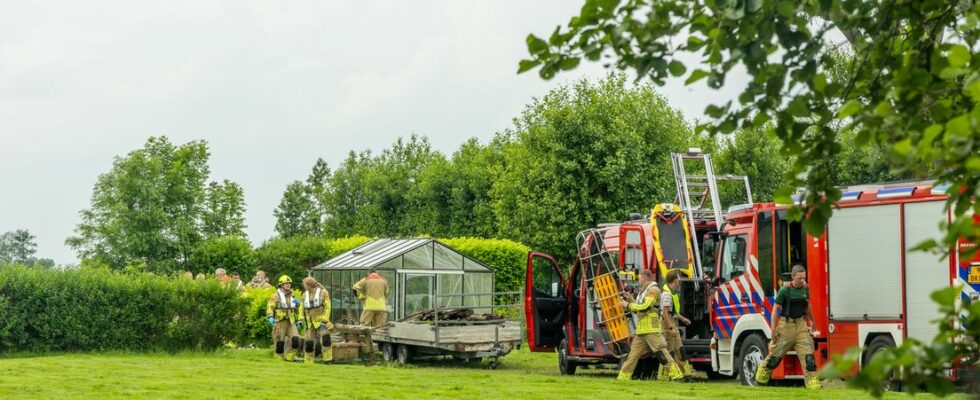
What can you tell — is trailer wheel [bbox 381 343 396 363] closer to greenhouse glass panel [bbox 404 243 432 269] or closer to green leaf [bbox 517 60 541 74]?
greenhouse glass panel [bbox 404 243 432 269]

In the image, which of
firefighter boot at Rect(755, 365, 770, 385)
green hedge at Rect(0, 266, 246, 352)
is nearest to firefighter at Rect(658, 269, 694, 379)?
firefighter boot at Rect(755, 365, 770, 385)

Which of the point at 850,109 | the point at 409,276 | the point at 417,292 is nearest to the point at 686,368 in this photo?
the point at 409,276

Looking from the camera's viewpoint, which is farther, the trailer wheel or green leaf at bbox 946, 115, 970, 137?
the trailer wheel

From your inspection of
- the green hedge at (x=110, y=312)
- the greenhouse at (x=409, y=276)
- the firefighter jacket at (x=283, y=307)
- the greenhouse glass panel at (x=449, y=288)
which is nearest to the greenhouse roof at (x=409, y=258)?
the greenhouse at (x=409, y=276)

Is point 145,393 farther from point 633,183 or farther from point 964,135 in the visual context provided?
point 633,183

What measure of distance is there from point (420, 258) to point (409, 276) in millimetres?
819

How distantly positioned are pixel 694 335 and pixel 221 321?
32.3ft

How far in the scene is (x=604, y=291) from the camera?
69.4 ft

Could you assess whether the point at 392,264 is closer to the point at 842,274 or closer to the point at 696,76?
the point at 842,274

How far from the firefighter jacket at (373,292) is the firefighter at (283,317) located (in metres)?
1.33

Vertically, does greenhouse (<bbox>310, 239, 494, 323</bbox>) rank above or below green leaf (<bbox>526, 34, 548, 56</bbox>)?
below

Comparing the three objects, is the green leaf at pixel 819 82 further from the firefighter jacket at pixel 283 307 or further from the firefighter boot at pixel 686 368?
the firefighter jacket at pixel 283 307

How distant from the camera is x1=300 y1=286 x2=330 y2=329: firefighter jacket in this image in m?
25.2

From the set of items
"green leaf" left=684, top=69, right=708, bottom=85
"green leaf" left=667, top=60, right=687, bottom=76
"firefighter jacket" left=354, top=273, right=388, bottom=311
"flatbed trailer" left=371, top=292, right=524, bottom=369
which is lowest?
"flatbed trailer" left=371, top=292, right=524, bottom=369
